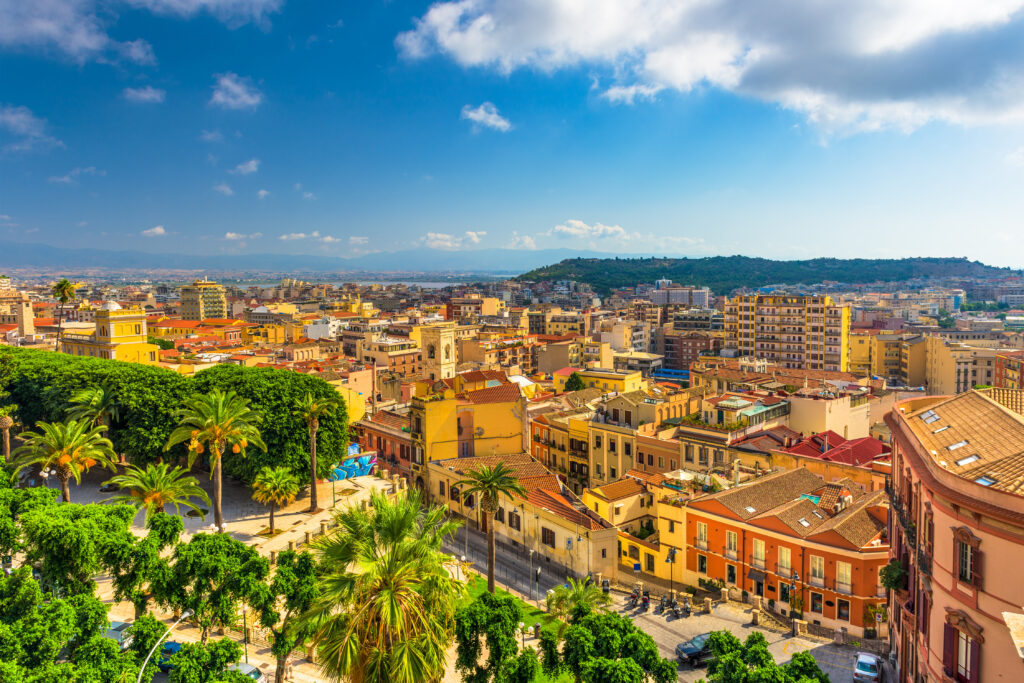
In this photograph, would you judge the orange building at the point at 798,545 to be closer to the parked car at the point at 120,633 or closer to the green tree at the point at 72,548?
the parked car at the point at 120,633

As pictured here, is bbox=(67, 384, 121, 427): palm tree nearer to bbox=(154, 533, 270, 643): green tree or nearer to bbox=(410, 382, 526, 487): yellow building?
bbox=(410, 382, 526, 487): yellow building

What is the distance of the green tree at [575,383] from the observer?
→ 8900 cm

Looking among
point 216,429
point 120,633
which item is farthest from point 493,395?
point 120,633

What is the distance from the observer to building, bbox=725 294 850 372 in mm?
119500

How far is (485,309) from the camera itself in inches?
7648

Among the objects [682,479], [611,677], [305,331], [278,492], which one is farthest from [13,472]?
[305,331]

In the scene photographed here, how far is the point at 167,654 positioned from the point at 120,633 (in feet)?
9.82

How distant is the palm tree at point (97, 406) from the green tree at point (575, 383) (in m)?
54.4

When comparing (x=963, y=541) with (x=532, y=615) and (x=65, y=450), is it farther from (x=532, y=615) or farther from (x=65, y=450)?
(x=65, y=450)

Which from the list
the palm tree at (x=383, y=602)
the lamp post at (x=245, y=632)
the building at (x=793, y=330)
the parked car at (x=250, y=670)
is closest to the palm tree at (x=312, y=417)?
the lamp post at (x=245, y=632)

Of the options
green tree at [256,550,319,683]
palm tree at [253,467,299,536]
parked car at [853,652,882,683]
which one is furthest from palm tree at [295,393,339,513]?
parked car at [853,652,882,683]

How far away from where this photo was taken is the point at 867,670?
1086 inches

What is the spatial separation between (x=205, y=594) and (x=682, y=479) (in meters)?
29.4

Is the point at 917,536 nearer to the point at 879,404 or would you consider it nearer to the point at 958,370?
the point at 879,404
